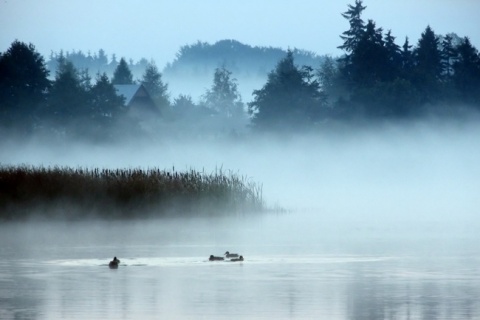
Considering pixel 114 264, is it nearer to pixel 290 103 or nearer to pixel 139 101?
pixel 290 103

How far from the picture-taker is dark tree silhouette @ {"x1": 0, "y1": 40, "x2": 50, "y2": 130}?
70625mm

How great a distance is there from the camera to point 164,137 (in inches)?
3410

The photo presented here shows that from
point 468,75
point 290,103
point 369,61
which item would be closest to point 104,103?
point 290,103

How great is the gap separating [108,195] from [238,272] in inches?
520

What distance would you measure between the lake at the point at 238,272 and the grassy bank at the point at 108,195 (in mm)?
2030

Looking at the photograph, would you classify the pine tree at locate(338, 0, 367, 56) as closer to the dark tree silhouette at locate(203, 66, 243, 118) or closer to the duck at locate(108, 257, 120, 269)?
the dark tree silhouette at locate(203, 66, 243, 118)

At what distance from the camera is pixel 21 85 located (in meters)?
72.4

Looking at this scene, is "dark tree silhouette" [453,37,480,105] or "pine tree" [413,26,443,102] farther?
"dark tree silhouette" [453,37,480,105]

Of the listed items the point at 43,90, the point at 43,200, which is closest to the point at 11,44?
the point at 43,90

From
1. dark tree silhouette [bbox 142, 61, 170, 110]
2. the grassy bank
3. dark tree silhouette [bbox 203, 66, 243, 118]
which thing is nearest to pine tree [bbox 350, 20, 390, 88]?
dark tree silhouette [bbox 142, 61, 170, 110]

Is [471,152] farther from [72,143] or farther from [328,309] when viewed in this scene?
[328,309]

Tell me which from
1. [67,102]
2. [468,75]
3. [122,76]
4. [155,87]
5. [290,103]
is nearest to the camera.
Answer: [67,102]

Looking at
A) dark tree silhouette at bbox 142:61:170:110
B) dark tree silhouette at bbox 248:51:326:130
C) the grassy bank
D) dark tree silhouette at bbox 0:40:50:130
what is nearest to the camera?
the grassy bank

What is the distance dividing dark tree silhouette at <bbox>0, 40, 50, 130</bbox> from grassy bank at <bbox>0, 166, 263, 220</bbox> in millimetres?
40592
